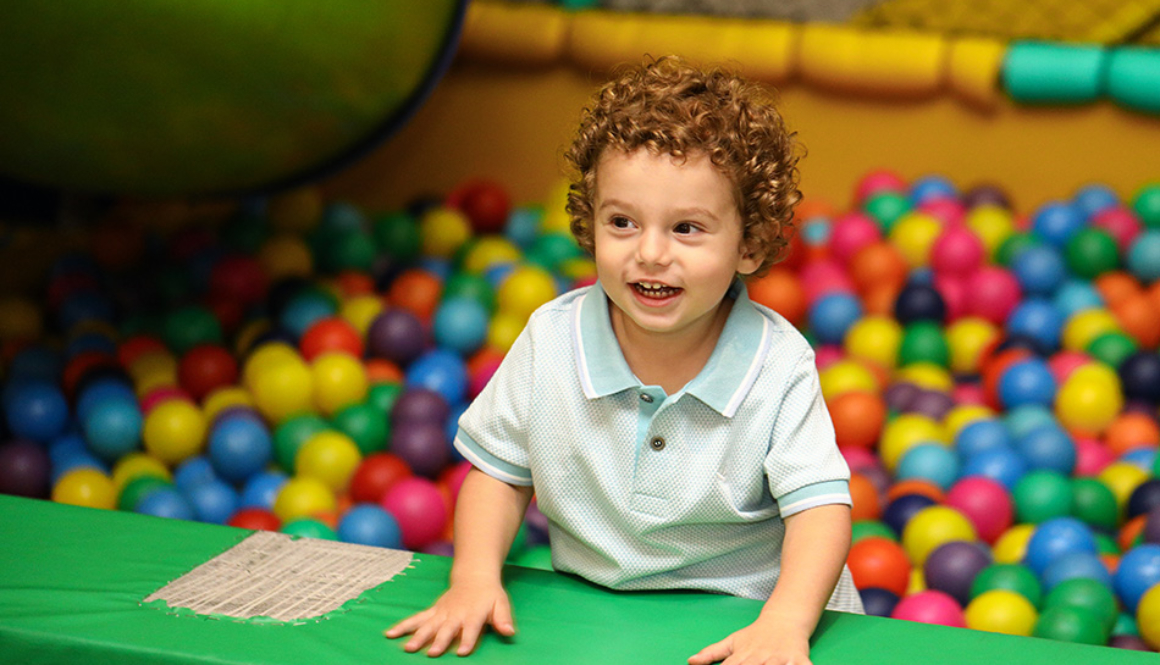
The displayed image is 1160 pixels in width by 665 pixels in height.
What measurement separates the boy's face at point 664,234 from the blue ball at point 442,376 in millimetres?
992

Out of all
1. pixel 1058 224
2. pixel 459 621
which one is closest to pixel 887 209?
pixel 1058 224

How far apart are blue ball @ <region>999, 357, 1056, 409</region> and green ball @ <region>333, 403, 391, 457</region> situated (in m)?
1.04

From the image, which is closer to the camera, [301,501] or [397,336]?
[301,501]

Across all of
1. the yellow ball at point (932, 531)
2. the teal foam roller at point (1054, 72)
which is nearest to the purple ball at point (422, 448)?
the yellow ball at point (932, 531)

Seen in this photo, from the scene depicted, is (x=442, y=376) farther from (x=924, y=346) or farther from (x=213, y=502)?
(x=924, y=346)

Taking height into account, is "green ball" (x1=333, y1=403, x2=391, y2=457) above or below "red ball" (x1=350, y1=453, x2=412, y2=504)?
above

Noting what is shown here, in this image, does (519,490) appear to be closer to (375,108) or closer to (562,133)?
(375,108)

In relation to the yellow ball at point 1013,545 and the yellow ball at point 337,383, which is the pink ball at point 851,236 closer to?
the yellow ball at point 1013,545

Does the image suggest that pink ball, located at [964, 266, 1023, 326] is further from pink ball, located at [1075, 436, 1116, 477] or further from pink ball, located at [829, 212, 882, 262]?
pink ball, located at [1075, 436, 1116, 477]

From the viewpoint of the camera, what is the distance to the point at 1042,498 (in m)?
1.66

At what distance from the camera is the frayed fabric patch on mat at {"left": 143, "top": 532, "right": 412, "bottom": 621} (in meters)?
1.02

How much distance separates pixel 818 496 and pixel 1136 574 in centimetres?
66

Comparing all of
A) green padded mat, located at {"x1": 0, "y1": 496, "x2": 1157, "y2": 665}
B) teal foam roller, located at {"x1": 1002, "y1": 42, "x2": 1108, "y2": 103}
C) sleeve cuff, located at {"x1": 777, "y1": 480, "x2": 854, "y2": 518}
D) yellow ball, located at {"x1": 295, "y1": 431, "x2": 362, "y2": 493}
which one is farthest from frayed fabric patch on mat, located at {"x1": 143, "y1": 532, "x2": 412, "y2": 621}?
teal foam roller, located at {"x1": 1002, "y1": 42, "x2": 1108, "y2": 103}

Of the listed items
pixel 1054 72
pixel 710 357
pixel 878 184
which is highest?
pixel 1054 72
